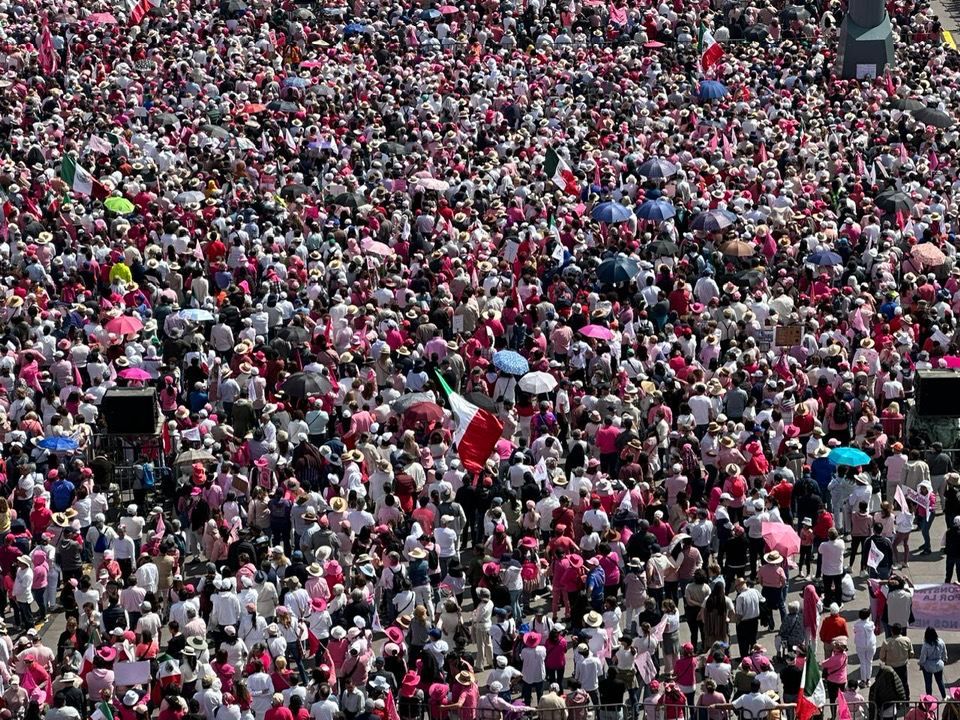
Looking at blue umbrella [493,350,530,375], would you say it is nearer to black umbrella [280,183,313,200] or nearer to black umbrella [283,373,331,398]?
black umbrella [283,373,331,398]

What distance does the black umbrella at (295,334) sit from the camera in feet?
99.2

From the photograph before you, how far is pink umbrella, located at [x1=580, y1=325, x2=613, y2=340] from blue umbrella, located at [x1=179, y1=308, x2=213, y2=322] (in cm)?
525

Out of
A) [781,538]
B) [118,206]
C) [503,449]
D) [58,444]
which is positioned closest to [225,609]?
[58,444]

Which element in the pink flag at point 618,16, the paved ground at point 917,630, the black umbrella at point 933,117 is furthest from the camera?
the pink flag at point 618,16

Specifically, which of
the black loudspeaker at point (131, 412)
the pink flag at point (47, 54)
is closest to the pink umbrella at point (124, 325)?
the black loudspeaker at point (131, 412)

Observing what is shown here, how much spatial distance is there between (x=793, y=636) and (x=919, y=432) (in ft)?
17.3

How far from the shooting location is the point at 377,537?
81.3 feet

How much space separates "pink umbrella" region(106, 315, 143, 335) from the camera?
1187 inches

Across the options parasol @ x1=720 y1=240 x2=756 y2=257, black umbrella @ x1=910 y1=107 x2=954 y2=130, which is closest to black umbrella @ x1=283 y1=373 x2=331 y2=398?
parasol @ x1=720 y1=240 x2=756 y2=257

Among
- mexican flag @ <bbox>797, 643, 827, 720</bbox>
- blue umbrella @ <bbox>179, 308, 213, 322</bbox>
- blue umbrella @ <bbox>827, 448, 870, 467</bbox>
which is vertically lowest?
blue umbrella @ <bbox>179, 308, 213, 322</bbox>

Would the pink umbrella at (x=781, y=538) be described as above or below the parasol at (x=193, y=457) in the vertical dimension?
above

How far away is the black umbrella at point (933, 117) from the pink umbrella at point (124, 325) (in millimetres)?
17644

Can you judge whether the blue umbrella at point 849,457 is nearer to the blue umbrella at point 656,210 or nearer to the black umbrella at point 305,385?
the black umbrella at point 305,385

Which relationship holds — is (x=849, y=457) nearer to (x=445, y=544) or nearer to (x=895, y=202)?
(x=445, y=544)
